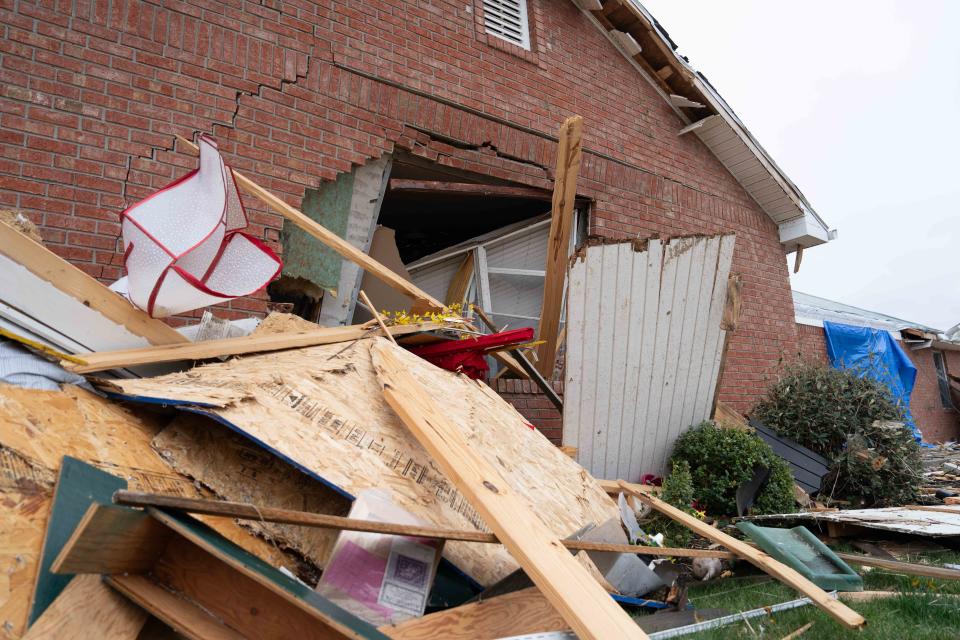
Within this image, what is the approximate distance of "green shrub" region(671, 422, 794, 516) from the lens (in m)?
5.21

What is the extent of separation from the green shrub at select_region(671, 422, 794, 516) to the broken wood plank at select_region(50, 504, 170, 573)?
4.43 metres

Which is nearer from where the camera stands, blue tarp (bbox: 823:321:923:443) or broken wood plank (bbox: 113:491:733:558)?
broken wood plank (bbox: 113:491:733:558)

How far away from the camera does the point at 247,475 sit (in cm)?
262

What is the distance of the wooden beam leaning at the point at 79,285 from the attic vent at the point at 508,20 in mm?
4919

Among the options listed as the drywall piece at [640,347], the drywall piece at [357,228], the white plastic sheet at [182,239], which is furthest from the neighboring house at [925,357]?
the white plastic sheet at [182,239]

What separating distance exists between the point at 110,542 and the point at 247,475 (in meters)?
1.04

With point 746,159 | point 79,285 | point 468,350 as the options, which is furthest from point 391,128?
point 746,159

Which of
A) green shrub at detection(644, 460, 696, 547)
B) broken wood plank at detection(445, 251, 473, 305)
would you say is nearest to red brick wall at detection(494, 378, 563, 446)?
broken wood plank at detection(445, 251, 473, 305)

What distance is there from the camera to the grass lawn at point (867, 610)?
2559mm

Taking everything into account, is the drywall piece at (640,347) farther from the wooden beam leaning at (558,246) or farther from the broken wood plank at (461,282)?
the broken wood plank at (461,282)

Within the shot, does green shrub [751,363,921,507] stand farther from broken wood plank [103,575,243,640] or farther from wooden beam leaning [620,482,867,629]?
broken wood plank [103,575,243,640]

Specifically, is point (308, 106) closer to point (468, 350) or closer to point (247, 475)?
point (468, 350)

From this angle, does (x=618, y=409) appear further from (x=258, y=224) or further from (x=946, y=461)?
(x=946, y=461)

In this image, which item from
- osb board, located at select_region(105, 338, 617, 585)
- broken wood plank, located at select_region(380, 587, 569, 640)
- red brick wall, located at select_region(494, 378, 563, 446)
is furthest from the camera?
red brick wall, located at select_region(494, 378, 563, 446)
